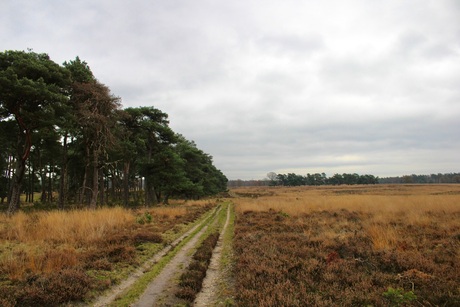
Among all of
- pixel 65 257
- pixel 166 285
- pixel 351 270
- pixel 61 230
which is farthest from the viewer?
pixel 61 230

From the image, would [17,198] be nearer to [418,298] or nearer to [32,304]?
[32,304]

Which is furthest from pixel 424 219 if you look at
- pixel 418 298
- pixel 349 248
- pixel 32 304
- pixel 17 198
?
pixel 17 198

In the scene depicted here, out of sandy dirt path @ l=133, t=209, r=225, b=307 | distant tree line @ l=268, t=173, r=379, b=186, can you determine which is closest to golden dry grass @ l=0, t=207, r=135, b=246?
sandy dirt path @ l=133, t=209, r=225, b=307

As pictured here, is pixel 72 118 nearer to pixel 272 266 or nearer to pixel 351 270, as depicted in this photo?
pixel 272 266

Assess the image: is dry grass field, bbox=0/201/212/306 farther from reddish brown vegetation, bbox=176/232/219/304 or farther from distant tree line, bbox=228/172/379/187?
distant tree line, bbox=228/172/379/187

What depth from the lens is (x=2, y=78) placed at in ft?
46.7

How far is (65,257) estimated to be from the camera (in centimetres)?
712

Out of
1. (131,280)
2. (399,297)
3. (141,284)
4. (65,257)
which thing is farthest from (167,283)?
(399,297)

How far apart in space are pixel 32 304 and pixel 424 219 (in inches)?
630

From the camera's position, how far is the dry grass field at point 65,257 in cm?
507

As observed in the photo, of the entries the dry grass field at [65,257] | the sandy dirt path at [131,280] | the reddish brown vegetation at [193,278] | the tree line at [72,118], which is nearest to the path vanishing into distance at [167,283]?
the sandy dirt path at [131,280]

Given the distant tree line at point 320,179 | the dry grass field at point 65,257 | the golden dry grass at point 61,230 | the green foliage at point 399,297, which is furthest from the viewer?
the distant tree line at point 320,179

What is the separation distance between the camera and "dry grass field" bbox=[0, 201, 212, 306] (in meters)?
5.07

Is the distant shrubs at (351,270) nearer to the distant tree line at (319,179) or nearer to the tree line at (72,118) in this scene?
the tree line at (72,118)
